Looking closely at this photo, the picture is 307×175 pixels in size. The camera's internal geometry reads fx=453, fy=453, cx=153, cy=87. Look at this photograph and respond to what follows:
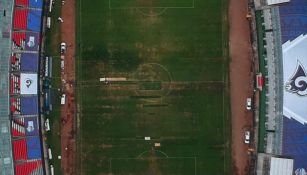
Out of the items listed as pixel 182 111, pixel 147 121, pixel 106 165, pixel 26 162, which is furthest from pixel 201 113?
pixel 26 162

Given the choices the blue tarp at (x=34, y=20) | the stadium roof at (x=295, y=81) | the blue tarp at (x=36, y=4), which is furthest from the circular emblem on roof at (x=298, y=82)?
the blue tarp at (x=36, y=4)

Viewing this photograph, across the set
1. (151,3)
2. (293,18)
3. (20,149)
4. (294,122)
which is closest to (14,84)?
(20,149)

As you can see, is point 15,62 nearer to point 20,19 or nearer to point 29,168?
point 20,19

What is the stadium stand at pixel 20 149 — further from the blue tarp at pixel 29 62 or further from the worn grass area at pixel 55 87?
the blue tarp at pixel 29 62

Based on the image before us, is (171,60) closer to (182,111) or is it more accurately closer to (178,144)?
(182,111)

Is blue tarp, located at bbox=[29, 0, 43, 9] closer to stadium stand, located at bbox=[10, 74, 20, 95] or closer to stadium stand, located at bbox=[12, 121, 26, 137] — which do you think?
stadium stand, located at bbox=[10, 74, 20, 95]
